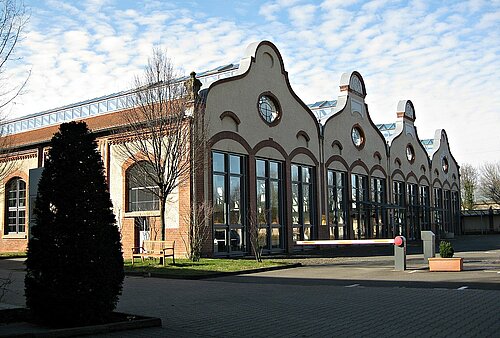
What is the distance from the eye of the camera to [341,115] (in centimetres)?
3653

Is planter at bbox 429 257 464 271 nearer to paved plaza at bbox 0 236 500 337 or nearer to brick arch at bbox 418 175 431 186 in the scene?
paved plaza at bbox 0 236 500 337

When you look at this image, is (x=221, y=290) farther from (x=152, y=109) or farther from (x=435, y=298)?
(x=152, y=109)

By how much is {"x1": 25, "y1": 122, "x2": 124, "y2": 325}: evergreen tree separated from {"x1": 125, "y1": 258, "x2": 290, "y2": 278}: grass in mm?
9132

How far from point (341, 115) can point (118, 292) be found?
29.4 meters

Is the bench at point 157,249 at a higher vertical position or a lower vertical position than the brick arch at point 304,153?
lower

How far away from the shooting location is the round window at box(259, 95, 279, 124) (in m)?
28.8

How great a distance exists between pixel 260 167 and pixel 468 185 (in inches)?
2303

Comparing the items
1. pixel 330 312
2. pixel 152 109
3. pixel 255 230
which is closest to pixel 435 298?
pixel 330 312

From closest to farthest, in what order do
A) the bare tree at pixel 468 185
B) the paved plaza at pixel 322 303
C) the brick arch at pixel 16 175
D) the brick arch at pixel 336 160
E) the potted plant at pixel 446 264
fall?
the paved plaza at pixel 322 303
the potted plant at pixel 446 264
the brick arch at pixel 16 175
the brick arch at pixel 336 160
the bare tree at pixel 468 185

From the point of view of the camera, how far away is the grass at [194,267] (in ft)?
59.4

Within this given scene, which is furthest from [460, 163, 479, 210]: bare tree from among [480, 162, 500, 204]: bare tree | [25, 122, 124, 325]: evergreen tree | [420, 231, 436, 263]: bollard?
[25, 122, 124, 325]: evergreen tree

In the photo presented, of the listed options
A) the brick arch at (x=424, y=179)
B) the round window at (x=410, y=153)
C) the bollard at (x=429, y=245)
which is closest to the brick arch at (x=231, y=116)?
the bollard at (x=429, y=245)

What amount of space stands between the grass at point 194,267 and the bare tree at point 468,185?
62.9 metres

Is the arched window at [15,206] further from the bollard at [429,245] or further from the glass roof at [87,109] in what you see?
the bollard at [429,245]
